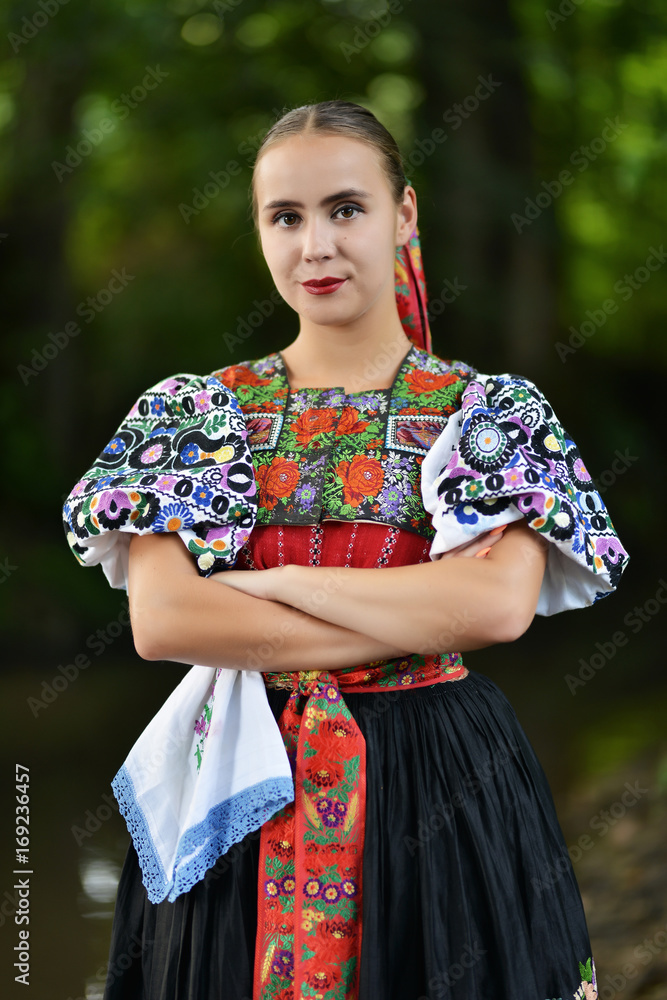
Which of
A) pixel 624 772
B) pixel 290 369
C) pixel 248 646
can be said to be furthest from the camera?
pixel 624 772

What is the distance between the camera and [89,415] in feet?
17.8

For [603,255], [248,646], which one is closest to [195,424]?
[248,646]

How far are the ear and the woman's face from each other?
0.23ft

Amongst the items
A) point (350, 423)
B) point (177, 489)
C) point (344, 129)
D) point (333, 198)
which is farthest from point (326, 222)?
point (177, 489)

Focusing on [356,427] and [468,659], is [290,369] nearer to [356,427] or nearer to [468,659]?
[356,427]

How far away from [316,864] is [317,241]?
2.42ft

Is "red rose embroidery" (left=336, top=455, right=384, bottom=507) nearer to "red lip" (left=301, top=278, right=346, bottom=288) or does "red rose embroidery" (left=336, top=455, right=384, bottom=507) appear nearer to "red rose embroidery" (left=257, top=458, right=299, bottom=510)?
"red rose embroidery" (left=257, top=458, right=299, bottom=510)

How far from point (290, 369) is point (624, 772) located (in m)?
2.77

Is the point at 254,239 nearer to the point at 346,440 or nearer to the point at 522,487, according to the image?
the point at 346,440

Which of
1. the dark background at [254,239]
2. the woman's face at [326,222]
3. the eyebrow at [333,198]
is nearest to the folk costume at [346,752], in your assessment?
the woman's face at [326,222]

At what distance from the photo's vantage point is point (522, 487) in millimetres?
1156

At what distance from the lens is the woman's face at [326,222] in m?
1.23

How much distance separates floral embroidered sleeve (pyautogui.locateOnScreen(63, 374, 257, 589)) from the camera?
119cm

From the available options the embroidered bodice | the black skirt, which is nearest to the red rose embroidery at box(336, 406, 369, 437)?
the embroidered bodice
